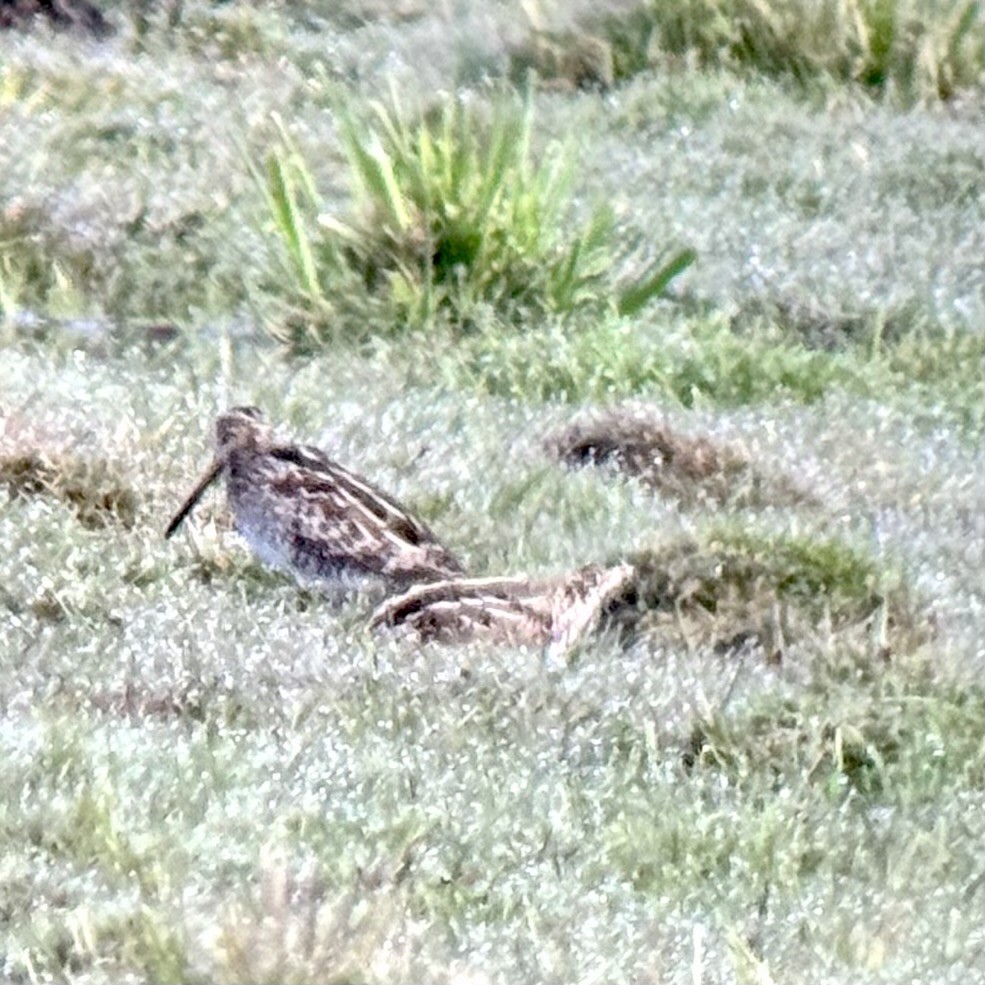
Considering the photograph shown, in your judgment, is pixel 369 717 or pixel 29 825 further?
pixel 369 717

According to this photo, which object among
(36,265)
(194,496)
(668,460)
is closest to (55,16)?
(36,265)

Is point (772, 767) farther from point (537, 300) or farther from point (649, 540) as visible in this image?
point (537, 300)

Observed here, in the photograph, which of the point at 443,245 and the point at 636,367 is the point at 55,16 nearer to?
the point at 443,245

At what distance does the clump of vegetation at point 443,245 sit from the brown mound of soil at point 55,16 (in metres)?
3.61

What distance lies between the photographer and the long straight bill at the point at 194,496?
240 inches

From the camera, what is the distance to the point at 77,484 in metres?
6.33

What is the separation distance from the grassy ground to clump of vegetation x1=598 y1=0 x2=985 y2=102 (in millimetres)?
165

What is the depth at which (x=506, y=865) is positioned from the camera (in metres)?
4.25

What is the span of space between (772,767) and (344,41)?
272 inches

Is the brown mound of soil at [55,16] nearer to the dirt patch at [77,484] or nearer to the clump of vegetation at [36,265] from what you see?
the clump of vegetation at [36,265]

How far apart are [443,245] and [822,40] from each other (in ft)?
Answer: 9.88

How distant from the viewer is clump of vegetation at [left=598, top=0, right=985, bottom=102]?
10.6 m

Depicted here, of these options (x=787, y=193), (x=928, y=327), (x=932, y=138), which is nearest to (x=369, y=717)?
(x=928, y=327)

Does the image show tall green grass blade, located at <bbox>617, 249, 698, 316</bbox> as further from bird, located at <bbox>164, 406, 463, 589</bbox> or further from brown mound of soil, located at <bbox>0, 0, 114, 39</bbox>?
brown mound of soil, located at <bbox>0, 0, 114, 39</bbox>
